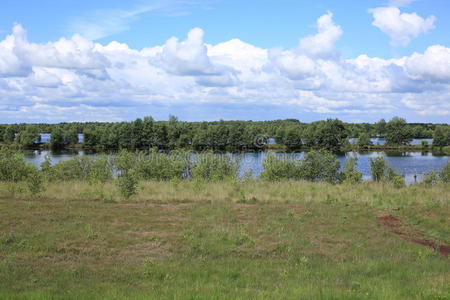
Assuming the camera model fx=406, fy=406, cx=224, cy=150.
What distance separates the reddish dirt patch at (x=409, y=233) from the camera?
45.9 feet

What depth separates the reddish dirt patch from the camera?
45.9 ft

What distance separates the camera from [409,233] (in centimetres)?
1614

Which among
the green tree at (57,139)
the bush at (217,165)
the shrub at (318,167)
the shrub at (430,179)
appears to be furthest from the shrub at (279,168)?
the green tree at (57,139)

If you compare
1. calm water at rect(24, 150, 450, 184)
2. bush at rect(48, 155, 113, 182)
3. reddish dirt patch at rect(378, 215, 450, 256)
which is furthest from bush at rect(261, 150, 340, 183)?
reddish dirt patch at rect(378, 215, 450, 256)

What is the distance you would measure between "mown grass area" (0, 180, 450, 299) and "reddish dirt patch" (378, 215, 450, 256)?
0.39 metres

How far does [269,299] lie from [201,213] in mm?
11492

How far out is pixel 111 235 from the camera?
14.3 meters

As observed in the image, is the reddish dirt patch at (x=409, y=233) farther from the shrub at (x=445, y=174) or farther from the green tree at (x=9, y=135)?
the green tree at (x=9, y=135)

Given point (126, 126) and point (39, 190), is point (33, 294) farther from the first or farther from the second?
point (126, 126)

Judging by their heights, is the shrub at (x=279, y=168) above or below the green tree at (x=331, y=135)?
below

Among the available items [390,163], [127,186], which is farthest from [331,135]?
[127,186]

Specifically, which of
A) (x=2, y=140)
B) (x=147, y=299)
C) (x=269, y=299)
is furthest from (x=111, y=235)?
(x=2, y=140)

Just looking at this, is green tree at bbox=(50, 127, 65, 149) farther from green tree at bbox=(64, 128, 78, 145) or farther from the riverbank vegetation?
the riverbank vegetation

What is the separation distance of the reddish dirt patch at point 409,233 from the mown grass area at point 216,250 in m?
0.39
